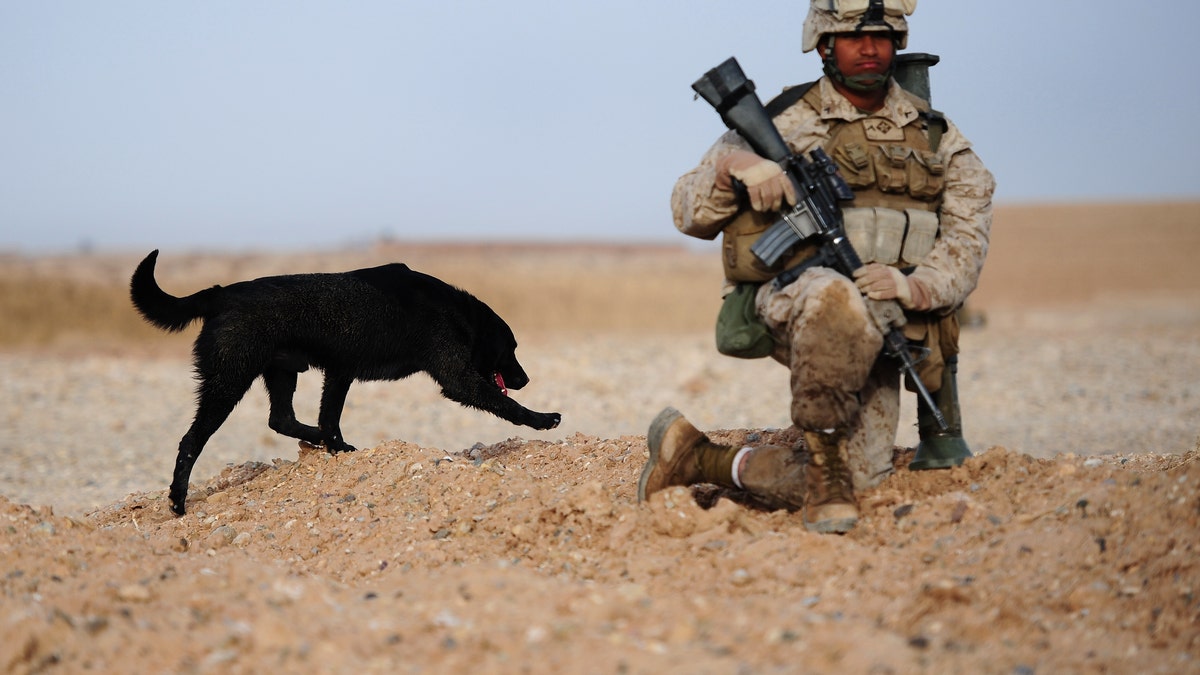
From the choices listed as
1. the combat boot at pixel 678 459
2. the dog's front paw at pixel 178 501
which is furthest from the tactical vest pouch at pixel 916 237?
→ the dog's front paw at pixel 178 501

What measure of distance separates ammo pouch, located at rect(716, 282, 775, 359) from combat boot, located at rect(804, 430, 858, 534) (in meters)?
0.48

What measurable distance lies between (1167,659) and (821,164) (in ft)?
7.12

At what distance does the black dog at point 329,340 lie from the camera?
5508mm

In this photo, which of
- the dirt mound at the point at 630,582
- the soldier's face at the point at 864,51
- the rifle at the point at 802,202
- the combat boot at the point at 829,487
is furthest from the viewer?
the soldier's face at the point at 864,51

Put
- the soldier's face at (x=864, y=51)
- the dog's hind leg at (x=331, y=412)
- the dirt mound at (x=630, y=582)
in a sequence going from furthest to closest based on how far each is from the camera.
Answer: the dog's hind leg at (x=331, y=412) < the soldier's face at (x=864, y=51) < the dirt mound at (x=630, y=582)

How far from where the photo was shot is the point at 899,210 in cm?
445

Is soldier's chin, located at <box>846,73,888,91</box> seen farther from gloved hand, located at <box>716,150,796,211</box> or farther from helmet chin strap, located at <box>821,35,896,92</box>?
gloved hand, located at <box>716,150,796,211</box>

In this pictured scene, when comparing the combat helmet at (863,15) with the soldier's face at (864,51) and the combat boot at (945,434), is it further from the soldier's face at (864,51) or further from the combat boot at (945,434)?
the combat boot at (945,434)

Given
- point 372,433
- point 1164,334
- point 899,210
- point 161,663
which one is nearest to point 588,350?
point 372,433

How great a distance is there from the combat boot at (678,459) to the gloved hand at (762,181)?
3.20 ft

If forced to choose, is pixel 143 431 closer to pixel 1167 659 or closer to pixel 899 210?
pixel 899 210

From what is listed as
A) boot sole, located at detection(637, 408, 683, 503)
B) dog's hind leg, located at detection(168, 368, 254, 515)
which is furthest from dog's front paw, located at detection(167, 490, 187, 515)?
boot sole, located at detection(637, 408, 683, 503)

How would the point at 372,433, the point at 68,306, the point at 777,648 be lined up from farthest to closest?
1. the point at 68,306
2. the point at 372,433
3. the point at 777,648

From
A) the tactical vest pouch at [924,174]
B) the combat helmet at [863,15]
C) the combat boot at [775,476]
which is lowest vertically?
the combat boot at [775,476]
